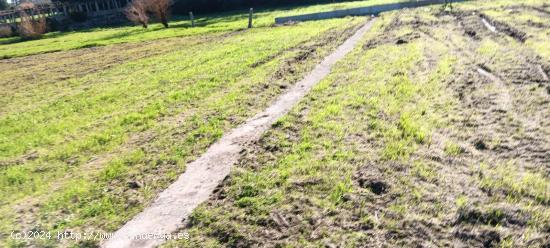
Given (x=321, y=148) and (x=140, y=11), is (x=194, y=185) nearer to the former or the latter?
(x=321, y=148)

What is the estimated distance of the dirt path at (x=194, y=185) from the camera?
231 inches

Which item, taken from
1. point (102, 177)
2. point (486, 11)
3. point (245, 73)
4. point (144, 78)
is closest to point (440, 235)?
point (102, 177)

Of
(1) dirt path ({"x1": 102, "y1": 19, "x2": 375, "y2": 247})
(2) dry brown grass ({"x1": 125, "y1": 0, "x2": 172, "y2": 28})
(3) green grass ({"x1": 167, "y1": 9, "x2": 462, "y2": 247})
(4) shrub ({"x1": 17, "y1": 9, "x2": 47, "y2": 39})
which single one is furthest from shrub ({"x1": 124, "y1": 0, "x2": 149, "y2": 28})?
(1) dirt path ({"x1": 102, "y1": 19, "x2": 375, "y2": 247})

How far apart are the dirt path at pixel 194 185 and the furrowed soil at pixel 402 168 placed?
0.28m

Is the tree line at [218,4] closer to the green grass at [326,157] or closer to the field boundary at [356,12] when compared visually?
the field boundary at [356,12]

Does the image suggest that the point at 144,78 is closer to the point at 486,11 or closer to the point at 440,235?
the point at 440,235

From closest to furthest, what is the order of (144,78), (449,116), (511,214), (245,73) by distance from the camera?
(511,214) → (449,116) → (245,73) → (144,78)

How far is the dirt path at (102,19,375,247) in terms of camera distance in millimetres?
5863

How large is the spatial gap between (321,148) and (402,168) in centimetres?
163

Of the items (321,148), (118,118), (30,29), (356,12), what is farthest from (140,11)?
(321,148)

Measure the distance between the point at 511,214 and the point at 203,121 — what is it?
683 centimetres

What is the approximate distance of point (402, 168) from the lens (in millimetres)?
6898

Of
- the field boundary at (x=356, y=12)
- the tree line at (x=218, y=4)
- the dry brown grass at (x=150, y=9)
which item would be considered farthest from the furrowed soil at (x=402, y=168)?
the tree line at (x=218, y=4)

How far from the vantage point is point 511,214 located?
555 centimetres
